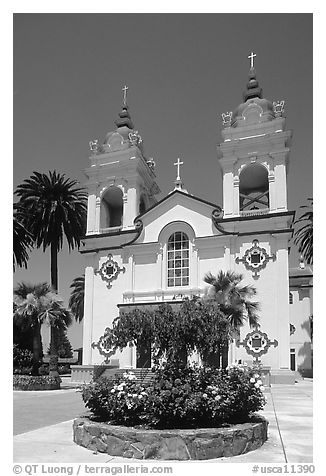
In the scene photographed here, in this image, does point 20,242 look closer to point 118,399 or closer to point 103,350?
point 103,350

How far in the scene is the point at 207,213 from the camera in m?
32.7

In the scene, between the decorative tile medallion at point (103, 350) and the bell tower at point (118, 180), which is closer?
the decorative tile medallion at point (103, 350)

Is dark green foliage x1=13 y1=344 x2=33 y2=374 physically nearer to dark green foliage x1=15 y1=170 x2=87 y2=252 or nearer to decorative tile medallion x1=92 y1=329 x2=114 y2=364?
decorative tile medallion x1=92 y1=329 x2=114 y2=364

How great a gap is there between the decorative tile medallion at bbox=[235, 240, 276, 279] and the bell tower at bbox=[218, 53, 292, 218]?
7.73 feet

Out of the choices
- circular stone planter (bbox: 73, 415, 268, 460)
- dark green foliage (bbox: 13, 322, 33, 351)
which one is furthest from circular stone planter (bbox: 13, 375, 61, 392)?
circular stone planter (bbox: 73, 415, 268, 460)

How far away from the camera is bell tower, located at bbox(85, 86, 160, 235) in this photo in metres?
35.8

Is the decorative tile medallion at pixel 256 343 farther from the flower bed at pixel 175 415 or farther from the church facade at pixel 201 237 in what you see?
the flower bed at pixel 175 415

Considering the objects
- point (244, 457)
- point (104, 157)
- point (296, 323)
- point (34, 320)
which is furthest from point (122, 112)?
point (244, 457)

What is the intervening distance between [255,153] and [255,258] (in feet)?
22.2

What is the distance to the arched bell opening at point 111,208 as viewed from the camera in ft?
121

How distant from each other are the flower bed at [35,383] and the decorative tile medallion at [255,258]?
12.6 m

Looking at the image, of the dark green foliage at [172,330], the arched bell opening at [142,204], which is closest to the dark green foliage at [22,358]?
the arched bell opening at [142,204]

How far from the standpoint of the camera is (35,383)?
26.6 metres

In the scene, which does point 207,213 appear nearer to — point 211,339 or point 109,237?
point 109,237
